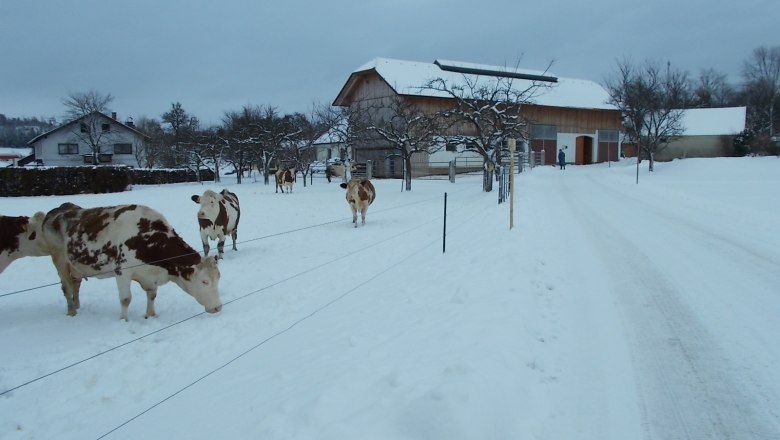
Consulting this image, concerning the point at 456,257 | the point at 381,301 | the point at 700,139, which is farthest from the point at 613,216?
the point at 700,139

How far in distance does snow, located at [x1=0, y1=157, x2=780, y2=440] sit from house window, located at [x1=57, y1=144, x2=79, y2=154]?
6072 cm

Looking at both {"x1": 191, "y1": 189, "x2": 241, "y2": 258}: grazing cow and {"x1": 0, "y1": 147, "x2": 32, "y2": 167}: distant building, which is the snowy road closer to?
{"x1": 191, "y1": 189, "x2": 241, "y2": 258}: grazing cow

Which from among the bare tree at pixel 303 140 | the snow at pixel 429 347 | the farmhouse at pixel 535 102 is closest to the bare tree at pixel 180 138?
the bare tree at pixel 303 140

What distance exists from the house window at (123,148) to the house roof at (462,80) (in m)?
30.1

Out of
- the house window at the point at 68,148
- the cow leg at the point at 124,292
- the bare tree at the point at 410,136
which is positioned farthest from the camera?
the house window at the point at 68,148

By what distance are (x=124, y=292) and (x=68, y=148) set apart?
220ft

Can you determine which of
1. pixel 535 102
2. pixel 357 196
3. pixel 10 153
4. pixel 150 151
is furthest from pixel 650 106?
pixel 10 153

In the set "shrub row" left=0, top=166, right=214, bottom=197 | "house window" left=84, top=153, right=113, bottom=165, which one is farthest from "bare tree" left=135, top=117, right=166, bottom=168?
"shrub row" left=0, top=166, right=214, bottom=197

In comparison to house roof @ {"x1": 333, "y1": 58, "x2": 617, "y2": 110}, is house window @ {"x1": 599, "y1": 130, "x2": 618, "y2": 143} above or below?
below

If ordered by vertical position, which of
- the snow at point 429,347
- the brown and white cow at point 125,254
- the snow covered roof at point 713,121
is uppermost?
the snow covered roof at point 713,121

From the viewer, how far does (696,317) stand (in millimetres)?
6012

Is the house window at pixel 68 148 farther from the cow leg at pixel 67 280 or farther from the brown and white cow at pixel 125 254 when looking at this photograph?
the cow leg at pixel 67 280

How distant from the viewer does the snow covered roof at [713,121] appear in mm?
56000

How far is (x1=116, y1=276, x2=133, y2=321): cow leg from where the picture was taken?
666cm
